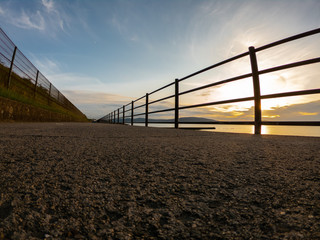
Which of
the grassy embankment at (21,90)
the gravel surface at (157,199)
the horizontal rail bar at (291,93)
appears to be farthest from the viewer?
the grassy embankment at (21,90)

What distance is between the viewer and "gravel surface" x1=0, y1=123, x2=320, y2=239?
0.44 meters

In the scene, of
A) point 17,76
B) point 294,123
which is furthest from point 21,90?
point 294,123

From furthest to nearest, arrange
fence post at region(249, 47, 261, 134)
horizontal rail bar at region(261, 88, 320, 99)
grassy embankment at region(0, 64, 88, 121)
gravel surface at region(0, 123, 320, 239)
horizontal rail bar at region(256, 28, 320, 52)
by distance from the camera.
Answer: grassy embankment at region(0, 64, 88, 121), fence post at region(249, 47, 261, 134), horizontal rail bar at region(256, 28, 320, 52), horizontal rail bar at region(261, 88, 320, 99), gravel surface at region(0, 123, 320, 239)

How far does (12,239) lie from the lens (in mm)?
401

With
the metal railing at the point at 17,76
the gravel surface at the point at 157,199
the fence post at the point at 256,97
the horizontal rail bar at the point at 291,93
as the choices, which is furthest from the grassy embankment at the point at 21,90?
the horizontal rail bar at the point at 291,93

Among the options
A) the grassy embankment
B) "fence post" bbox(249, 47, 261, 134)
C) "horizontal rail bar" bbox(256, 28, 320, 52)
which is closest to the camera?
"horizontal rail bar" bbox(256, 28, 320, 52)

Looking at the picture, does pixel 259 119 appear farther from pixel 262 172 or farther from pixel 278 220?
pixel 278 220

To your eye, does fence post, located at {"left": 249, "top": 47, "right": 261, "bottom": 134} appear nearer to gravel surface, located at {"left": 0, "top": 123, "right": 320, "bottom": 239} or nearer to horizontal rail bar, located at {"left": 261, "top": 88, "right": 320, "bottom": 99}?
horizontal rail bar, located at {"left": 261, "top": 88, "right": 320, "bottom": 99}

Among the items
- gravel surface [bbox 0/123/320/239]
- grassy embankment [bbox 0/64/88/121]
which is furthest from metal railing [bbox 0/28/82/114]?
gravel surface [bbox 0/123/320/239]

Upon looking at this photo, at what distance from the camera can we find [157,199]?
0.59m

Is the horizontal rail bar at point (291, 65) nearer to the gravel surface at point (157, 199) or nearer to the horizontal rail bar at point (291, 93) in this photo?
the horizontal rail bar at point (291, 93)

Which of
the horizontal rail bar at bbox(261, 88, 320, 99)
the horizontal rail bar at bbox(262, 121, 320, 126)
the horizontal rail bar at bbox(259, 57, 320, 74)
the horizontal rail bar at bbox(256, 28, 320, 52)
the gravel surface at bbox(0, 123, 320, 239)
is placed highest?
the horizontal rail bar at bbox(256, 28, 320, 52)

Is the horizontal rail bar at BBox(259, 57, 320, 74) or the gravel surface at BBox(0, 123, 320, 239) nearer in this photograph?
the gravel surface at BBox(0, 123, 320, 239)

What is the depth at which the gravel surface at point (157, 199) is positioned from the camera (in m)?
0.44
